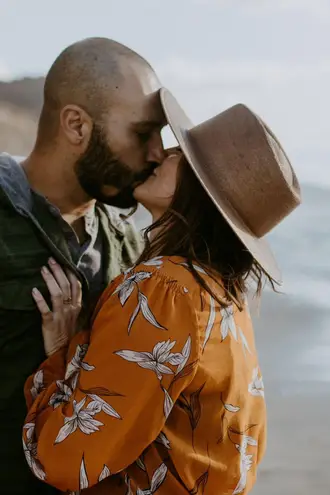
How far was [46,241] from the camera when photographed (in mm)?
1492

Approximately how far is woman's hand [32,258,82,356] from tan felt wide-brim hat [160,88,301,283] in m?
0.33

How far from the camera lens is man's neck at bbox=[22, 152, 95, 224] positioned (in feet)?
5.22

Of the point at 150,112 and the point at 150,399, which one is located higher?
the point at 150,112

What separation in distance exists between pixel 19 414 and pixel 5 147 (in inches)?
132

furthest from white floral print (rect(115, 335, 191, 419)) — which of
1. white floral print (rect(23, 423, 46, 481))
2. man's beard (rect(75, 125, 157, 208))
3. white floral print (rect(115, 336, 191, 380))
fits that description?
man's beard (rect(75, 125, 157, 208))

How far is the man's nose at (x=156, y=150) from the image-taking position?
156 centimetres

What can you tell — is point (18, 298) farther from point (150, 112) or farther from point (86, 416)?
point (150, 112)

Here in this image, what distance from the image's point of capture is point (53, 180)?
1596mm

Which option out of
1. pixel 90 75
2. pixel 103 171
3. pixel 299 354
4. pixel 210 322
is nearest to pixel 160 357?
pixel 210 322

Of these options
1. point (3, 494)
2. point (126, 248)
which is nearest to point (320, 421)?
point (126, 248)

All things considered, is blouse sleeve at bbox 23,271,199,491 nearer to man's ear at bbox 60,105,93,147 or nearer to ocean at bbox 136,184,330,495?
man's ear at bbox 60,105,93,147

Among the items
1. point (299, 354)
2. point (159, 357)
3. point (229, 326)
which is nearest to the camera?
point (159, 357)

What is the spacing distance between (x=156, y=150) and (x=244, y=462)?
1.92ft

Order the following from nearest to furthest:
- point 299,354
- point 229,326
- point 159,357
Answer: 1. point 159,357
2. point 229,326
3. point 299,354
